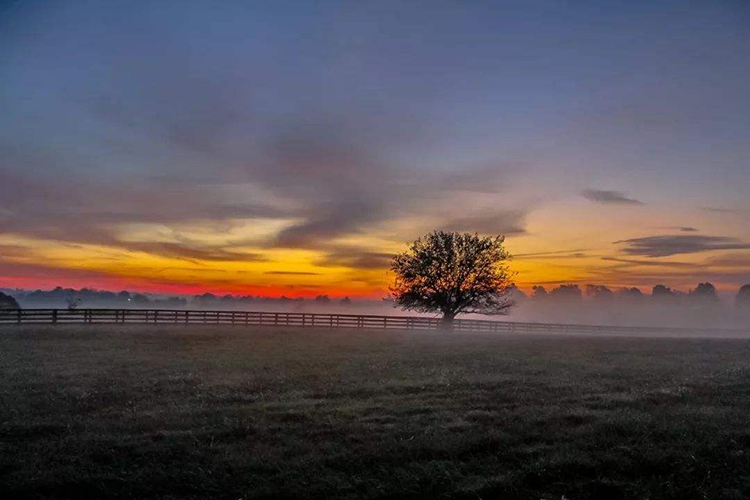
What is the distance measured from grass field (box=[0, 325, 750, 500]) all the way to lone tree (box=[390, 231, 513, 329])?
99.5 feet

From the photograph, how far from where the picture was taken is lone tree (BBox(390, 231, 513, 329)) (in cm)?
5228

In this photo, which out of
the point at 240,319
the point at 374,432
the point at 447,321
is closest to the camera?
the point at 374,432

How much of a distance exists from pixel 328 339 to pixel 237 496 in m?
28.7

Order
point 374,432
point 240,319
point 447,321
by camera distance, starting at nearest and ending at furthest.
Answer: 1. point 374,432
2. point 240,319
3. point 447,321

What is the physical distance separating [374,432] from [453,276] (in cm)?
4152

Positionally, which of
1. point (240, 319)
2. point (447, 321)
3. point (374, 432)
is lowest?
point (374, 432)

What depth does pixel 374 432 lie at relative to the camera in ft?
38.3

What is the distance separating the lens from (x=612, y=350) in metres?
31.7

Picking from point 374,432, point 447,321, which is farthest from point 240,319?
point 374,432

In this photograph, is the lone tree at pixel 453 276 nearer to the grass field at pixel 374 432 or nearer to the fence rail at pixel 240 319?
the fence rail at pixel 240 319

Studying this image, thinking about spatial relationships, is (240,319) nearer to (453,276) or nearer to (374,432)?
(453,276)

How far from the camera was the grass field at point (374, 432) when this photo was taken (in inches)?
361

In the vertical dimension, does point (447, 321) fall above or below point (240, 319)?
below

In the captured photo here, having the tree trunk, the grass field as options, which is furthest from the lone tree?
the grass field
